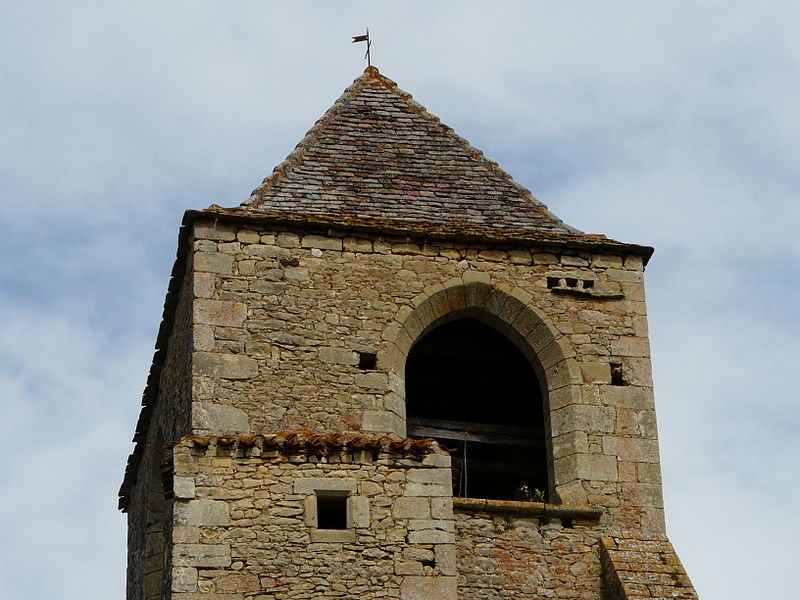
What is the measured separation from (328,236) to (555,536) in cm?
365

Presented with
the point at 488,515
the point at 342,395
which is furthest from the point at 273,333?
the point at 488,515

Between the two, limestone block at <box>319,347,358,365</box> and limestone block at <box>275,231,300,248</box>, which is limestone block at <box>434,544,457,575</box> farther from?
limestone block at <box>275,231,300,248</box>

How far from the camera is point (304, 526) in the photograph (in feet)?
Result: 56.2

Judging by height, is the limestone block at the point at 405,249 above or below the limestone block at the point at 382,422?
above

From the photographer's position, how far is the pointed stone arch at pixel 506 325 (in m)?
18.9

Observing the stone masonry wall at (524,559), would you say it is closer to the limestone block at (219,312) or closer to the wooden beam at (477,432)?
the wooden beam at (477,432)

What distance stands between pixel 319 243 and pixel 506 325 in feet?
6.56

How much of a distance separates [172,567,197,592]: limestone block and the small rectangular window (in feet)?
4.02

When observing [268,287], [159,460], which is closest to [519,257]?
[268,287]

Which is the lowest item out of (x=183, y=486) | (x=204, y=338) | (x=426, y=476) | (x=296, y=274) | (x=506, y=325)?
(x=183, y=486)

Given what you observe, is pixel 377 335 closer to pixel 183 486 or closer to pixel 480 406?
pixel 183 486

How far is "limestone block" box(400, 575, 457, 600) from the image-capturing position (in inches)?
669

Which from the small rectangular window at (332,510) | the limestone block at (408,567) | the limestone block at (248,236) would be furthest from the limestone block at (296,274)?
the limestone block at (408,567)

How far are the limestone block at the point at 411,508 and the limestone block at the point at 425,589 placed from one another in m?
0.57
